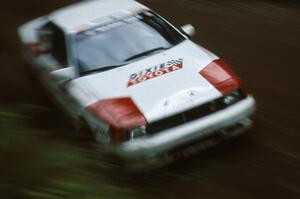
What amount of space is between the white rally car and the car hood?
0.01 meters

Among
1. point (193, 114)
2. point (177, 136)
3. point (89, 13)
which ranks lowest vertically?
point (177, 136)

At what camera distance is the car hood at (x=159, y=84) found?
5820mm

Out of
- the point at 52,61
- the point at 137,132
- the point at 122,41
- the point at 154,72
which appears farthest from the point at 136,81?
the point at 52,61

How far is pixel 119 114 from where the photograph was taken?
576 centimetres

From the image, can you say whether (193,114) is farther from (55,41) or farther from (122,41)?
(55,41)

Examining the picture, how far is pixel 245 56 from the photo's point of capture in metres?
9.02

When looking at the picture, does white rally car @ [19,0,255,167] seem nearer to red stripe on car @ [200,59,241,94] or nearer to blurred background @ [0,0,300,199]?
red stripe on car @ [200,59,241,94]

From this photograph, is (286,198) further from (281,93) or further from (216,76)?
(281,93)

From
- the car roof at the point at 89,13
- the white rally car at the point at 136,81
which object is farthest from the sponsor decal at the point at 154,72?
the car roof at the point at 89,13

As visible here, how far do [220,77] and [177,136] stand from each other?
94 centimetres

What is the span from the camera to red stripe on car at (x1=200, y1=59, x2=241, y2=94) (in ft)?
19.9

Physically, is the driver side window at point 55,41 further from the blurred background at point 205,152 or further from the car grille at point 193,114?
the car grille at point 193,114

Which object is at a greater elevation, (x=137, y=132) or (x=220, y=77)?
(x=220, y=77)

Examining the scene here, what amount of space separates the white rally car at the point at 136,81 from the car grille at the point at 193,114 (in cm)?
1
